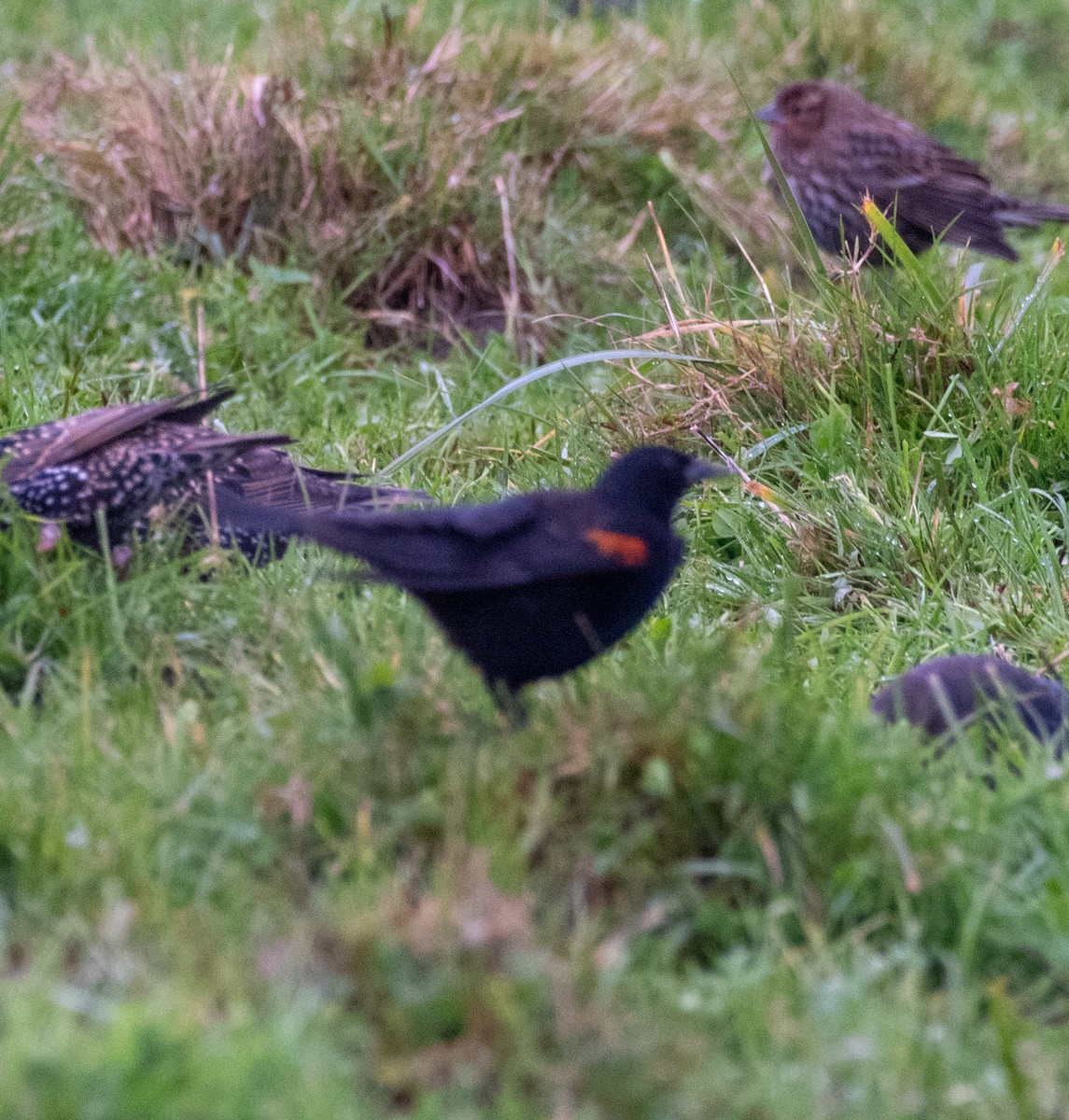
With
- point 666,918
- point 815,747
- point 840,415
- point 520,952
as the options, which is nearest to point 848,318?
point 840,415

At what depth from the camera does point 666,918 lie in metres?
2.39

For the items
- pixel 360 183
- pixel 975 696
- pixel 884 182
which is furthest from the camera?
pixel 884 182

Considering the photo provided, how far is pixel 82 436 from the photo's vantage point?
358 centimetres

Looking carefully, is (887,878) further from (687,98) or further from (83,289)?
(687,98)

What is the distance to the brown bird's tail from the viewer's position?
651 cm

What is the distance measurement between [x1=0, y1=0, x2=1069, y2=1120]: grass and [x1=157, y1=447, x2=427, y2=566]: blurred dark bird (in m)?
0.18

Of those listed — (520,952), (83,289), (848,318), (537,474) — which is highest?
(848,318)

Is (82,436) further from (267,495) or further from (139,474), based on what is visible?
(267,495)

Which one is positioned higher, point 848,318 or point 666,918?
point 848,318

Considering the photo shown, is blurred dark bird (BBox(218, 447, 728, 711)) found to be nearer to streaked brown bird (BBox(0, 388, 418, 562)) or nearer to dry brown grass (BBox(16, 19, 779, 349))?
streaked brown bird (BBox(0, 388, 418, 562))

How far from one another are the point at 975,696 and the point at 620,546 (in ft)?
2.99

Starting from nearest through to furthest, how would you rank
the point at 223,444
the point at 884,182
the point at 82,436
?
1. the point at 82,436
2. the point at 223,444
3. the point at 884,182

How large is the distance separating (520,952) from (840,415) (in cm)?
259

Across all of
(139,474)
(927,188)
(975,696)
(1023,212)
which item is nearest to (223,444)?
(139,474)
